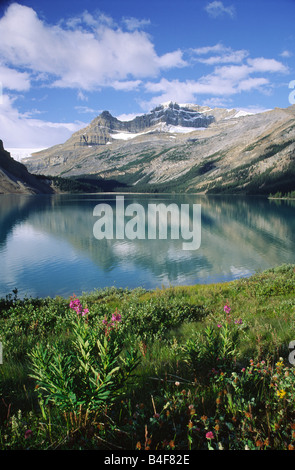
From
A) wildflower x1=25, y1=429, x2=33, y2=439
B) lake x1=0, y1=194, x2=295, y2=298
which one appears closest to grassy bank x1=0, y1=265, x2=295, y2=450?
wildflower x1=25, y1=429, x2=33, y2=439

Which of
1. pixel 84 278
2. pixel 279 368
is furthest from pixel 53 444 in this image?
pixel 84 278

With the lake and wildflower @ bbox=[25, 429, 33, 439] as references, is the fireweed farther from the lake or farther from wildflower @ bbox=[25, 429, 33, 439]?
the lake

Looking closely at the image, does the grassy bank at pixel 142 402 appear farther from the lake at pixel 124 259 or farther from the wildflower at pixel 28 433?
the lake at pixel 124 259

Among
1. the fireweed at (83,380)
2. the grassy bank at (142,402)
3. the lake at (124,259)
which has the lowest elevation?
the lake at (124,259)

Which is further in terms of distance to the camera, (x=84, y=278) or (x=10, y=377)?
(x=84, y=278)

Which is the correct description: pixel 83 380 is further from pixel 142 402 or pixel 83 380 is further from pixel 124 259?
pixel 124 259

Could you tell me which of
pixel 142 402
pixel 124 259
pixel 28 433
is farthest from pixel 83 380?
pixel 124 259

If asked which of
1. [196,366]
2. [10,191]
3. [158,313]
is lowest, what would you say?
[158,313]

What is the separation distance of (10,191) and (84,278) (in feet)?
588

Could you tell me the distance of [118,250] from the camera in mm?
39344

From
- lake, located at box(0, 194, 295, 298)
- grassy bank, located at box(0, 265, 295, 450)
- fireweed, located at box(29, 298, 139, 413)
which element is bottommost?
lake, located at box(0, 194, 295, 298)

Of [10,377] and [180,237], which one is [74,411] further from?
[180,237]

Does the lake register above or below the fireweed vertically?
below

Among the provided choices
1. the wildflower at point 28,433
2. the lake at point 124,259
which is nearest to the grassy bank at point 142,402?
the wildflower at point 28,433
